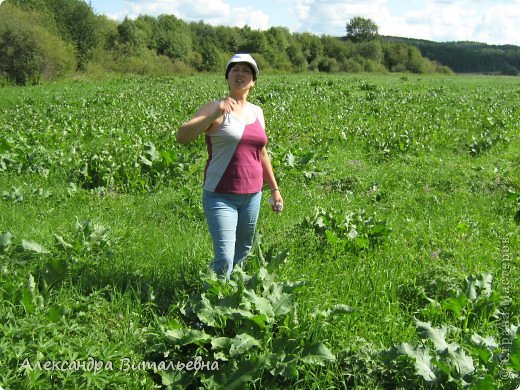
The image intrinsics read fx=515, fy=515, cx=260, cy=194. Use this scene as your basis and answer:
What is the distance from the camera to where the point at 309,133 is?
11.4 meters

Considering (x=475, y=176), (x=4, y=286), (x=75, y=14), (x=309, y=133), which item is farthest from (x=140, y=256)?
(x=75, y=14)

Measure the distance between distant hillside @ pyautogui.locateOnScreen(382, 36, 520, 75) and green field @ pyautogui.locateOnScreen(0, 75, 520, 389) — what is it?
5524 cm

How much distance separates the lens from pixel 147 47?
172 ft

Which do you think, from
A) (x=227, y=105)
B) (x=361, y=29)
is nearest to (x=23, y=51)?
(x=227, y=105)

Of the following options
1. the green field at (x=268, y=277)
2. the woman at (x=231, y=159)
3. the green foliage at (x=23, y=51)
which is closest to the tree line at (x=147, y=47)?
the green foliage at (x=23, y=51)

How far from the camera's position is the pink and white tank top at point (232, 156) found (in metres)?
3.74

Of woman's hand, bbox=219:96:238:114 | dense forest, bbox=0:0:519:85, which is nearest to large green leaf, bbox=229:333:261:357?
woman's hand, bbox=219:96:238:114

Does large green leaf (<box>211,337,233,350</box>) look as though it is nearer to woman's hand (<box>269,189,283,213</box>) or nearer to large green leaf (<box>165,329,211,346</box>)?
large green leaf (<box>165,329,211,346</box>)

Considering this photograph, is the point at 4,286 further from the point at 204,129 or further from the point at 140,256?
the point at 204,129

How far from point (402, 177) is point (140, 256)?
4.80 m

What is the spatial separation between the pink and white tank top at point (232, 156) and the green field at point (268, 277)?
660 millimetres

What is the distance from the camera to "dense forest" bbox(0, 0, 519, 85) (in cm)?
3206

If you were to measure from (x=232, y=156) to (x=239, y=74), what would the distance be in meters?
0.60

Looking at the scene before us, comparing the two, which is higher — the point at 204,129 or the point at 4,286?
the point at 204,129
